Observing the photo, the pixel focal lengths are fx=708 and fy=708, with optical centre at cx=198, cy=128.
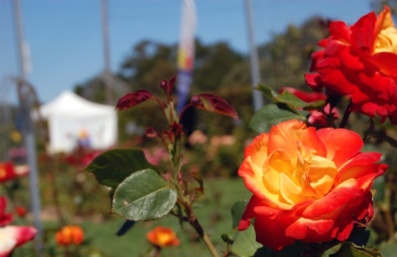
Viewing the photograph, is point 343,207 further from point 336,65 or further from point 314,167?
point 336,65

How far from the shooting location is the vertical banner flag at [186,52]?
12.1 meters

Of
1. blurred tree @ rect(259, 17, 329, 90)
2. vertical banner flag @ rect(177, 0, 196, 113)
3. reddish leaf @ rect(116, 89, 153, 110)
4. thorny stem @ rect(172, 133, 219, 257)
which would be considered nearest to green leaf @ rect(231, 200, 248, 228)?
thorny stem @ rect(172, 133, 219, 257)

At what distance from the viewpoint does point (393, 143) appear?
761 millimetres

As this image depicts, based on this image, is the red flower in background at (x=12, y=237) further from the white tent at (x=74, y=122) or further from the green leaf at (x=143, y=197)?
the white tent at (x=74, y=122)

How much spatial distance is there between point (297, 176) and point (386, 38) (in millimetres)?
203

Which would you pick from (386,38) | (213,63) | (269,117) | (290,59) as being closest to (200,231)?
(269,117)

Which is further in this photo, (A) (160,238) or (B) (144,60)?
(B) (144,60)

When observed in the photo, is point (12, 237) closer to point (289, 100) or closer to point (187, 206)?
point (187, 206)

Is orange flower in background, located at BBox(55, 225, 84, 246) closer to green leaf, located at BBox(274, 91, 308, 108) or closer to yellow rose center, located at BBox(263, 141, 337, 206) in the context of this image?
green leaf, located at BBox(274, 91, 308, 108)

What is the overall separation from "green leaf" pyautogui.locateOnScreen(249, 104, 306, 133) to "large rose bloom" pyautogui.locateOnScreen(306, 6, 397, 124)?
69mm

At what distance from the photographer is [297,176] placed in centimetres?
54

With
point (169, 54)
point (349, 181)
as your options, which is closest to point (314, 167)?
point (349, 181)

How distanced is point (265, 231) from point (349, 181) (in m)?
0.07

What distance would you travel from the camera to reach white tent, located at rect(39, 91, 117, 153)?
49.3ft
